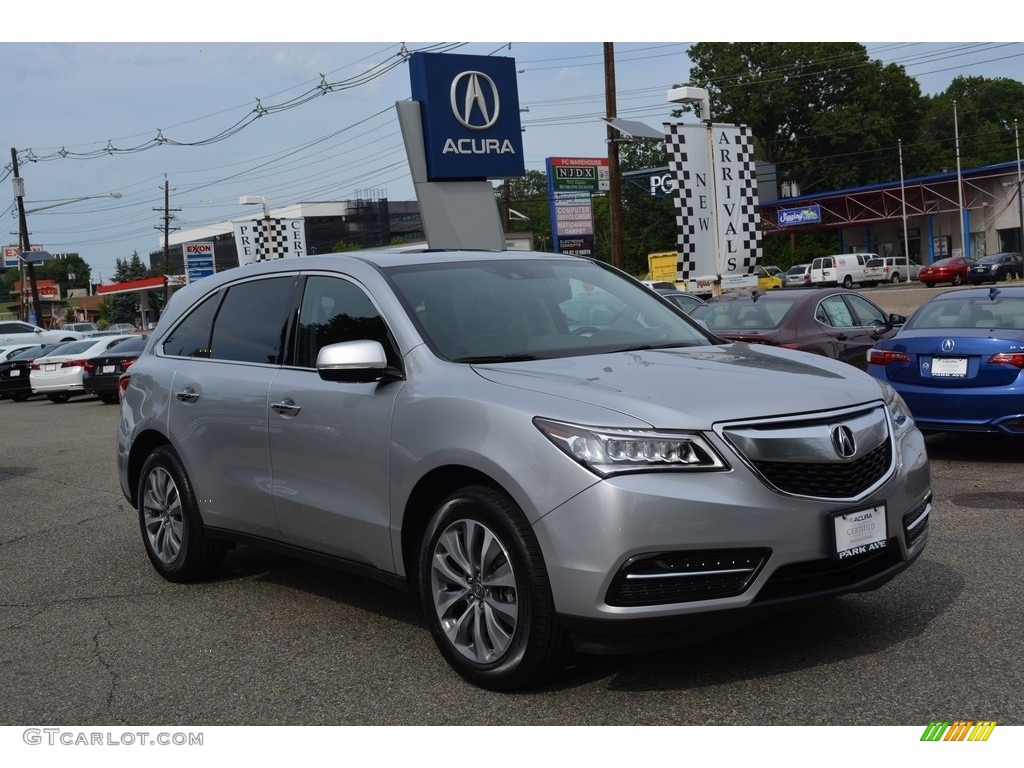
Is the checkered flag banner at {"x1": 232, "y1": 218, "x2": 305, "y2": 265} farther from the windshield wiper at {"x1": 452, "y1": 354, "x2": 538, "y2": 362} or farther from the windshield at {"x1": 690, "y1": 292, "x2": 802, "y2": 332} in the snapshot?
the windshield wiper at {"x1": 452, "y1": 354, "x2": 538, "y2": 362}

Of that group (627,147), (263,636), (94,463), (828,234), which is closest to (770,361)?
(263,636)

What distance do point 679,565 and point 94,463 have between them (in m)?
10.2

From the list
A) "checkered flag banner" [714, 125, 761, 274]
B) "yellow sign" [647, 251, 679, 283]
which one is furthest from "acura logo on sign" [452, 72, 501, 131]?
"yellow sign" [647, 251, 679, 283]

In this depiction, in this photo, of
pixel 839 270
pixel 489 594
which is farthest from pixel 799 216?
pixel 489 594

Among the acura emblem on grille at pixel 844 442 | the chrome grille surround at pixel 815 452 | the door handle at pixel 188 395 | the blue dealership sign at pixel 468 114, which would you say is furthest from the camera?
the blue dealership sign at pixel 468 114

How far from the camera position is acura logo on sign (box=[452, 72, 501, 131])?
1812 cm

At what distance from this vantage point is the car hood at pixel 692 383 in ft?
13.2

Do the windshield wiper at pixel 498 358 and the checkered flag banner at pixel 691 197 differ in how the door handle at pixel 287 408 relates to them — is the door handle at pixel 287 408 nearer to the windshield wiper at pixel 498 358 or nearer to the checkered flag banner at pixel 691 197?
the windshield wiper at pixel 498 358

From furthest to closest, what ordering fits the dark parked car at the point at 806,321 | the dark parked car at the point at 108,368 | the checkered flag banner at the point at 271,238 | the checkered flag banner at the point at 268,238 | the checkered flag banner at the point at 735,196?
1. the checkered flag banner at the point at 271,238
2. the checkered flag banner at the point at 268,238
3. the dark parked car at the point at 108,368
4. the checkered flag banner at the point at 735,196
5. the dark parked car at the point at 806,321

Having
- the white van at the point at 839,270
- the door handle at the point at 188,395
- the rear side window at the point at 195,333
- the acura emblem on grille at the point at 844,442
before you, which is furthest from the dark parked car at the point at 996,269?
the acura emblem on grille at the point at 844,442

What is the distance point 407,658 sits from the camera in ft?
15.9

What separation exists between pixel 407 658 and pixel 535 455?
1.32 meters

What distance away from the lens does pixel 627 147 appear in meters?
102

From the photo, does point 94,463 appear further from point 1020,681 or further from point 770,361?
point 1020,681
